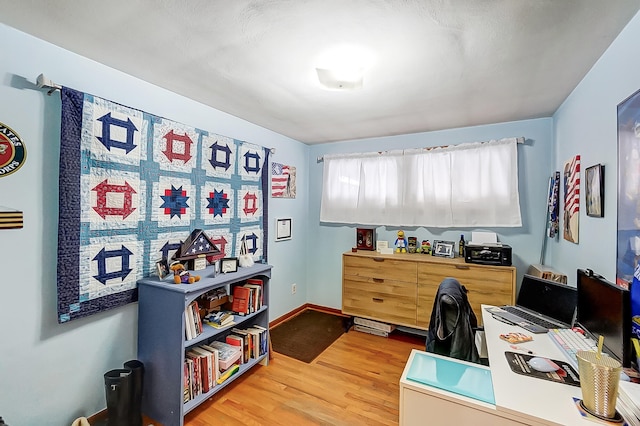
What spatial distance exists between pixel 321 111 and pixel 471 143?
167 centimetres

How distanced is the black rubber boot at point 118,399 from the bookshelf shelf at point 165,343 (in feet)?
0.61

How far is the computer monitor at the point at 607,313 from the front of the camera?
1.08 metres

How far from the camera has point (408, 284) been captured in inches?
119

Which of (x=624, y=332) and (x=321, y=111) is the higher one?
(x=321, y=111)

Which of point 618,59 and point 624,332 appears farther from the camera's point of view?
point 618,59

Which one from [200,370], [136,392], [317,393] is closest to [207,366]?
[200,370]

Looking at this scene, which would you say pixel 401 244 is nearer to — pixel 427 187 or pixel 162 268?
pixel 427 187

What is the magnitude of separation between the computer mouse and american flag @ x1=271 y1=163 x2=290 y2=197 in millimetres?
2719

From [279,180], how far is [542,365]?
9.37 ft

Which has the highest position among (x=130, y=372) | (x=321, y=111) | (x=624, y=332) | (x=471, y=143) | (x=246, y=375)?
(x=321, y=111)

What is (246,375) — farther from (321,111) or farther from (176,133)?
(321,111)

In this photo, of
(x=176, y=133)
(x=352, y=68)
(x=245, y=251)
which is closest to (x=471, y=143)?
(x=352, y=68)

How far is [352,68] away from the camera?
5.89 ft

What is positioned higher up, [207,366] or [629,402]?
[629,402]
